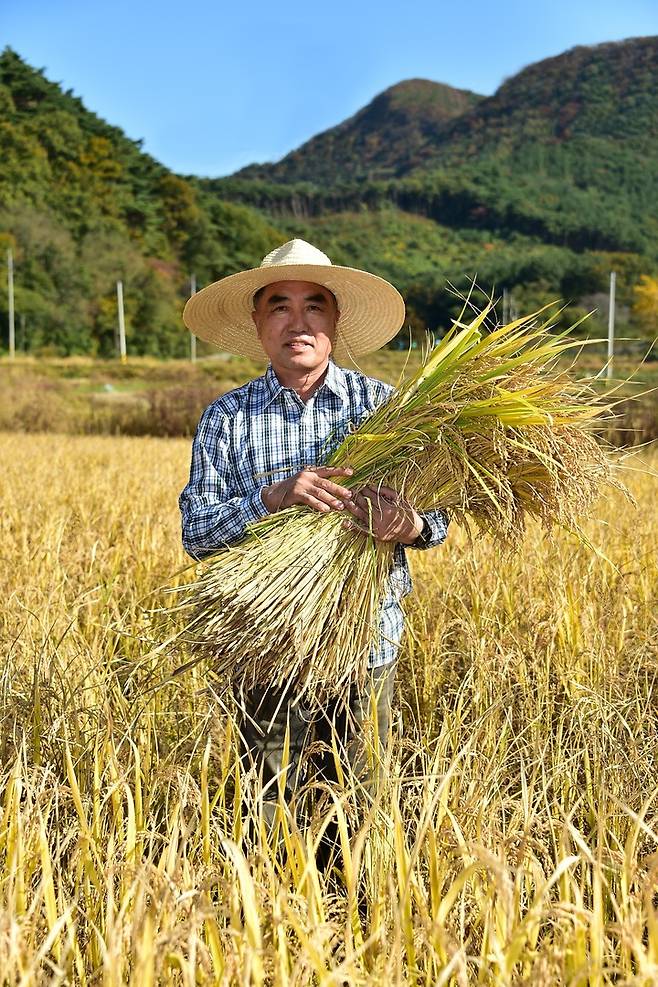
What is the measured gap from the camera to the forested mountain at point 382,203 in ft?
130

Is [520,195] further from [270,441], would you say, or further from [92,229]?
[270,441]

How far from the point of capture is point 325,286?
6.04 feet

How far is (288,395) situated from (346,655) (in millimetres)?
562

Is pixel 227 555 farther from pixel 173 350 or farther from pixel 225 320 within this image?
pixel 173 350

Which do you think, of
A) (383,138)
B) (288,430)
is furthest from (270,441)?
(383,138)

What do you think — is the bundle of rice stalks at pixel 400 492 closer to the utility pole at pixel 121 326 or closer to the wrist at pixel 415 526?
the wrist at pixel 415 526

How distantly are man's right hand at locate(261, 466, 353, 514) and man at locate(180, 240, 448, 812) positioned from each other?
0.26ft

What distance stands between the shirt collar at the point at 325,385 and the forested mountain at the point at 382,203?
1.46 ft

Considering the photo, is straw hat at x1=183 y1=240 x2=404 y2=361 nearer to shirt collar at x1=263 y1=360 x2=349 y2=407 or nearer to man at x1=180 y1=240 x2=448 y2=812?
man at x1=180 y1=240 x2=448 y2=812

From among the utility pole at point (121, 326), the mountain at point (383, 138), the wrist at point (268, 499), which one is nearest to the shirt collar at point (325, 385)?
the wrist at point (268, 499)

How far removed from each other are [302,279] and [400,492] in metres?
0.52

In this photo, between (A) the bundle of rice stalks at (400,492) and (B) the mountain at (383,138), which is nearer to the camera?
(A) the bundle of rice stalks at (400,492)

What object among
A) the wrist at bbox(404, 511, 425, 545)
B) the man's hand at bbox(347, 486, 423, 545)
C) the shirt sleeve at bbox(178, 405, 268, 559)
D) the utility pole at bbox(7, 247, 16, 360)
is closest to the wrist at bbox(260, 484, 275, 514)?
the shirt sleeve at bbox(178, 405, 268, 559)

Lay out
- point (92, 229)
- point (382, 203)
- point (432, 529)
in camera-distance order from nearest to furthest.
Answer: point (432, 529) < point (92, 229) < point (382, 203)
